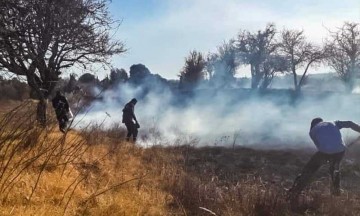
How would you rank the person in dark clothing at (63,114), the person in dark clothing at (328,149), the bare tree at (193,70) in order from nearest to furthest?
the person in dark clothing at (63,114) < the person in dark clothing at (328,149) < the bare tree at (193,70)

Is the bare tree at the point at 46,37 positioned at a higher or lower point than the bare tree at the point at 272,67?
lower

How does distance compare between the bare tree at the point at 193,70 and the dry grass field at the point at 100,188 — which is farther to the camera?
the bare tree at the point at 193,70

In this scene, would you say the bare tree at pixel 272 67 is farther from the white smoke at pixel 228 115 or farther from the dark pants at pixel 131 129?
the dark pants at pixel 131 129

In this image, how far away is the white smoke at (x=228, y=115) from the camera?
20.5 metres

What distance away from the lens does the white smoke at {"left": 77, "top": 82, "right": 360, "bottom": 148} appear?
67.1ft

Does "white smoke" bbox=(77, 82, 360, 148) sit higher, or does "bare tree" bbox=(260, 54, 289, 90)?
"bare tree" bbox=(260, 54, 289, 90)

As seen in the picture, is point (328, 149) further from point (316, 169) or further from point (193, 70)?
point (193, 70)

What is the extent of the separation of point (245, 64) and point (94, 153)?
47.5 meters

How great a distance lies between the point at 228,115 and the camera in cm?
2948

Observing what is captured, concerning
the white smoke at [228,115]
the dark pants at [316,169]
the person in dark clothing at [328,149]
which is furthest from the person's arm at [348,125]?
the white smoke at [228,115]

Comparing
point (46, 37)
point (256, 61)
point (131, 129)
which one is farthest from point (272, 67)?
point (46, 37)

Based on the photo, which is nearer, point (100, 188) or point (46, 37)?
point (100, 188)

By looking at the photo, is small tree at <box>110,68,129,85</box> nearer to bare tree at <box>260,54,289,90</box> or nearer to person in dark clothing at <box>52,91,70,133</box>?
person in dark clothing at <box>52,91,70,133</box>

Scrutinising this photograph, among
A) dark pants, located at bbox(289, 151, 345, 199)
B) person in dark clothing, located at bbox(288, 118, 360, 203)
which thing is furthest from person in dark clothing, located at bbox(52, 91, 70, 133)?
person in dark clothing, located at bbox(288, 118, 360, 203)
